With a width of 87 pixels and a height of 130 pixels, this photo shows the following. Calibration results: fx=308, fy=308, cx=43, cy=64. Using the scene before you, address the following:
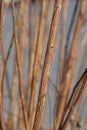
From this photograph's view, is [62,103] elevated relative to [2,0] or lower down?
lower down

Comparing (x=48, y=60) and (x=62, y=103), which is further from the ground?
(x=48, y=60)

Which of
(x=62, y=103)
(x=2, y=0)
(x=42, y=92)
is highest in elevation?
(x=2, y=0)

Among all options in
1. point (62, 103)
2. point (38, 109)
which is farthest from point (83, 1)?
point (38, 109)

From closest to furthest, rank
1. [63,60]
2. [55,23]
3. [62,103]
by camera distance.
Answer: [55,23] < [62,103] < [63,60]

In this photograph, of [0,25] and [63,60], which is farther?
[63,60]

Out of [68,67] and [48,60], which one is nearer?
[48,60]

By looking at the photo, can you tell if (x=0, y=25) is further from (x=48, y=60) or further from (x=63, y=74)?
(x=63, y=74)

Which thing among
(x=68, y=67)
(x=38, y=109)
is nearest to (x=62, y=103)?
(x=68, y=67)

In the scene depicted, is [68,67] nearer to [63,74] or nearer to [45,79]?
[63,74]

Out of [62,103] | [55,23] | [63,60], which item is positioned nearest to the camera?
[55,23]
